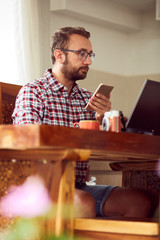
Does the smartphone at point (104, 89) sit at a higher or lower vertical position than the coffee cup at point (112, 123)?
higher

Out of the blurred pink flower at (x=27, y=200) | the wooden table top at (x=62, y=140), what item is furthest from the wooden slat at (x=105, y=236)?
the wooden table top at (x=62, y=140)

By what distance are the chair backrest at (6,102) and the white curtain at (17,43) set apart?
104cm

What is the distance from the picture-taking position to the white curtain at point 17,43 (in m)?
3.21

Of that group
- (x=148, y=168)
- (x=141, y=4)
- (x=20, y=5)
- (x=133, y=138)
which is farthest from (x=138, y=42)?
(x=133, y=138)

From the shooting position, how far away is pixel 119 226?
132 cm

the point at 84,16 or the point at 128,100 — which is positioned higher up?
the point at 84,16

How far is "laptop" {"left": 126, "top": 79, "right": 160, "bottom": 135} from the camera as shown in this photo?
1.63 meters

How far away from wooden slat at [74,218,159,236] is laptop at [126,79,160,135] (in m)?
0.46

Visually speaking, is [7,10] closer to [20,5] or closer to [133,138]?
[20,5]

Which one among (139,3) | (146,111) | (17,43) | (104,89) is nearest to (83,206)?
(146,111)

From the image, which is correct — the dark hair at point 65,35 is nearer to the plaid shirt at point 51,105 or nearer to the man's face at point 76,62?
the man's face at point 76,62

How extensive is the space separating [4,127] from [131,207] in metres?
0.94

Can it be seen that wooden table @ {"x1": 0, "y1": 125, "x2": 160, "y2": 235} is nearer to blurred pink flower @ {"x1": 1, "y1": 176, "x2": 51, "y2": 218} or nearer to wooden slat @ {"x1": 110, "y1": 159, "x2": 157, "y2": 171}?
blurred pink flower @ {"x1": 1, "y1": 176, "x2": 51, "y2": 218}

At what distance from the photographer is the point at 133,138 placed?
134 centimetres
